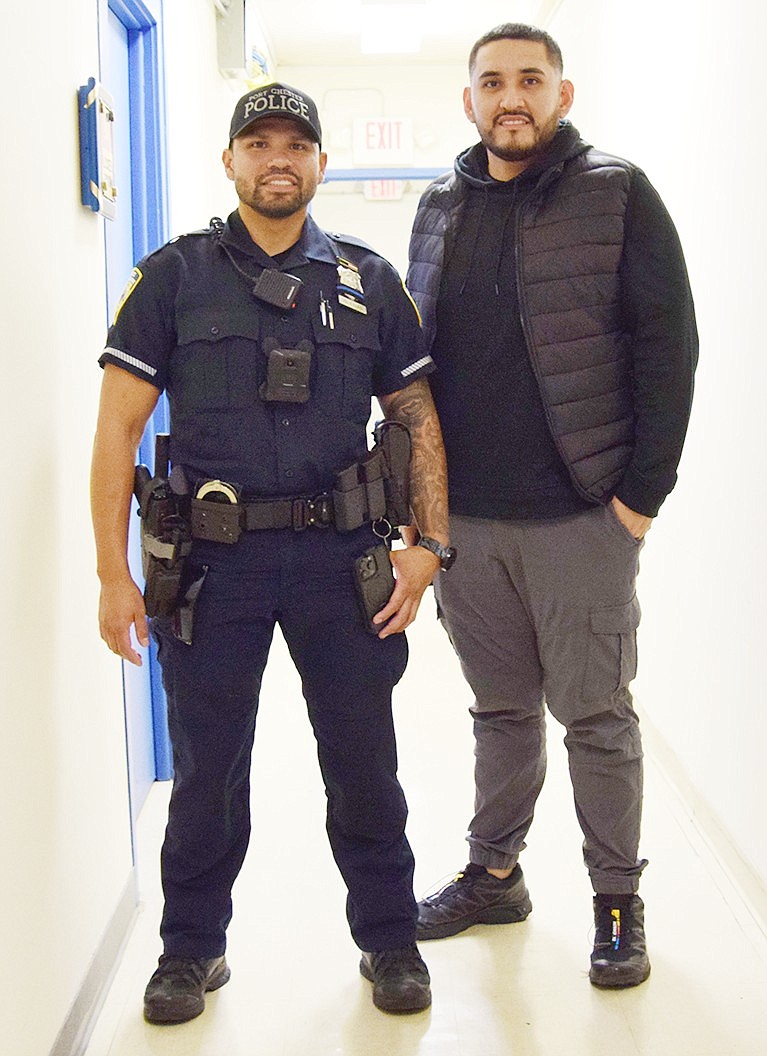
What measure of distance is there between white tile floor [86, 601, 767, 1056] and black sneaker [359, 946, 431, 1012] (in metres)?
0.03

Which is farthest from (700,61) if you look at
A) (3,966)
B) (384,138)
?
(384,138)

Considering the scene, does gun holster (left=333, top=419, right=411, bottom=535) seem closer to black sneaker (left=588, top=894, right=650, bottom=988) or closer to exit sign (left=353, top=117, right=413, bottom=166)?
black sneaker (left=588, top=894, right=650, bottom=988)

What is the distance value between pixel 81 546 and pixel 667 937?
1334 millimetres

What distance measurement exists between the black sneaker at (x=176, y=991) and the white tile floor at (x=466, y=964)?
0.09 ft

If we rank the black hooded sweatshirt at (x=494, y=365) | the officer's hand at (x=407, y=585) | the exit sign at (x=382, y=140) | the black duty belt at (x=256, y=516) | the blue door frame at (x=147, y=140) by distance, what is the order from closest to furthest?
the black duty belt at (x=256, y=516) → the officer's hand at (x=407, y=585) → the black hooded sweatshirt at (x=494, y=365) → the blue door frame at (x=147, y=140) → the exit sign at (x=382, y=140)

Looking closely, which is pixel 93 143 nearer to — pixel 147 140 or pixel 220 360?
pixel 220 360

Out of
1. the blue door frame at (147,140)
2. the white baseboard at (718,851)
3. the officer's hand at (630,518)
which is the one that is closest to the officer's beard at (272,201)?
the officer's hand at (630,518)

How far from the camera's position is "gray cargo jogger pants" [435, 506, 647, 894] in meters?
2.01

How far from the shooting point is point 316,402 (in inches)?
72.0

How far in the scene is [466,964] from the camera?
2.13 m

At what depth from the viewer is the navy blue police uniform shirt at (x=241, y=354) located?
1.79m

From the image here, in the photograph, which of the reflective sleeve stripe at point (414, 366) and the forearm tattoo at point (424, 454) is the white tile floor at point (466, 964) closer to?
the forearm tattoo at point (424, 454)

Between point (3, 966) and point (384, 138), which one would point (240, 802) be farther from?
point (384, 138)

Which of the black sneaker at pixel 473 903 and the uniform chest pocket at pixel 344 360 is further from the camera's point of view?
the black sneaker at pixel 473 903
